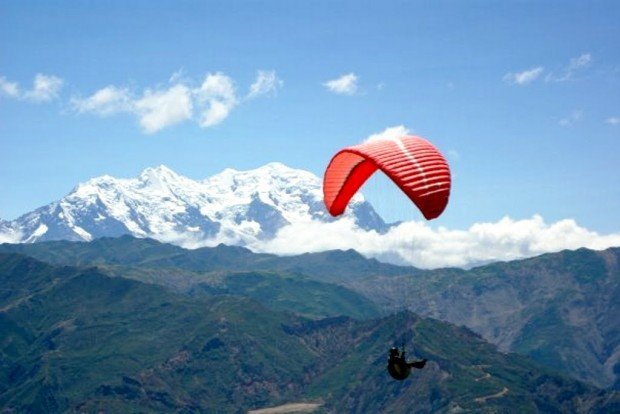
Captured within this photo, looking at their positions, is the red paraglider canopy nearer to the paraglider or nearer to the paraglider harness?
the paraglider

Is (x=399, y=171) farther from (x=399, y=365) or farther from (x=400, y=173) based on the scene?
(x=399, y=365)

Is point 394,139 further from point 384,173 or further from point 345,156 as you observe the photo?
point 384,173

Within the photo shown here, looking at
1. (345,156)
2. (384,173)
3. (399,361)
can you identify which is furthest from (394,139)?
(399,361)

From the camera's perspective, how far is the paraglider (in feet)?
202

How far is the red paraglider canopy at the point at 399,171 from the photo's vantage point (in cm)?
6216

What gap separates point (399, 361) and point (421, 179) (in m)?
13.6

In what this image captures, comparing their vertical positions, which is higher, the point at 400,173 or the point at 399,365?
the point at 400,173

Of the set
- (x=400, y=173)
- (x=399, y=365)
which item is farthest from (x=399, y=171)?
(x=399, y=365)

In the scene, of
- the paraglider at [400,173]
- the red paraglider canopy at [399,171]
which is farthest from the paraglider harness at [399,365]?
the red paraglider canopy at [399,171]

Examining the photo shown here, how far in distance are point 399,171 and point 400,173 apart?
329mm

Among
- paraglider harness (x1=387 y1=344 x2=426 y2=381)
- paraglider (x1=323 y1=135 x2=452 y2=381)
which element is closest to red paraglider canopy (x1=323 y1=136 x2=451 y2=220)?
paraglider (x1=323 y1=135 x2=452 y2=381)

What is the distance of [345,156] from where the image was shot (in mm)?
73750

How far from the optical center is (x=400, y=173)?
208 feet

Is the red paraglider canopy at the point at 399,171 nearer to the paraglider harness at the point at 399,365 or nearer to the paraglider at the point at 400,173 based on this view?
the paraglider at the point at 400,173
